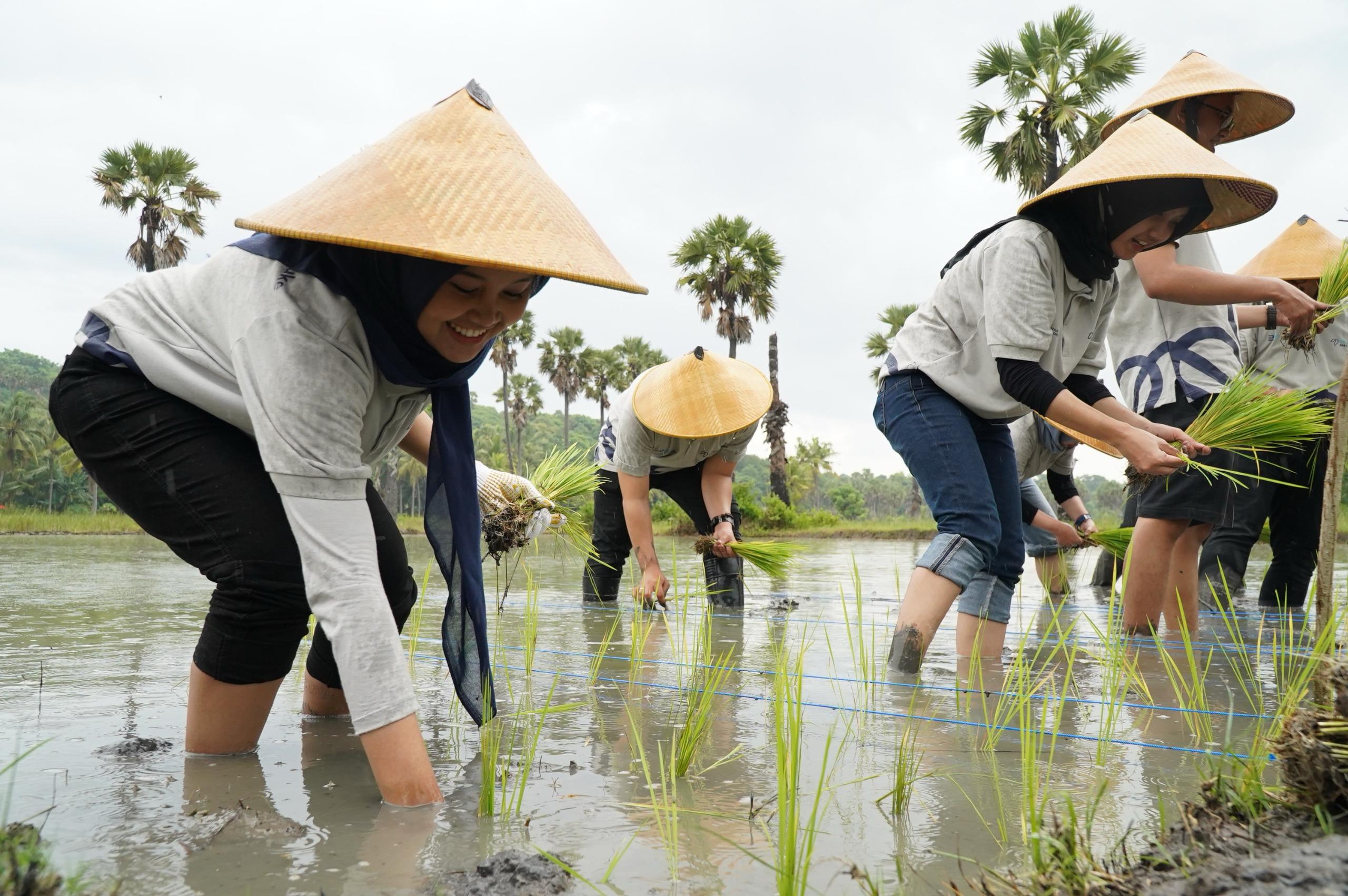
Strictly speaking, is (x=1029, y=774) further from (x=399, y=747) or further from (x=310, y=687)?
(x=310, y=687)

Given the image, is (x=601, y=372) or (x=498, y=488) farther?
(x=601, y=372)

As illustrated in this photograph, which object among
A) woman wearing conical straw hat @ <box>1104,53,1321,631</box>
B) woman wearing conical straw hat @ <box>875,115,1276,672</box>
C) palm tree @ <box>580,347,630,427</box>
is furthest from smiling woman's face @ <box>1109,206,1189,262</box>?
palm tree @ <box>580,347,630,427</box>

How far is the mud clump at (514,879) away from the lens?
4.23ft

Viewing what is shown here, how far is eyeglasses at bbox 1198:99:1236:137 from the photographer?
3400 millimetres

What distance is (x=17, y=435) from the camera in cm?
5206

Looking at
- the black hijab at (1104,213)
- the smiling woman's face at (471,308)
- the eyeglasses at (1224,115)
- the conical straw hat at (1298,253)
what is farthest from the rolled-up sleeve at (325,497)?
the conical straw hat at (1298,253)

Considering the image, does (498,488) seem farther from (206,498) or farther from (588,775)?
(588,775)

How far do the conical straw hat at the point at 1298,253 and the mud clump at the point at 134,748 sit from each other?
4.38 meters

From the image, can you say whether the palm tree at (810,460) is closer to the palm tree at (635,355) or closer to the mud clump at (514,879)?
the palm tree at (635,355)

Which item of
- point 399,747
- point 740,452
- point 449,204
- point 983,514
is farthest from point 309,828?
point 740,452

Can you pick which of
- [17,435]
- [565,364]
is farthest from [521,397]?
[17,435]

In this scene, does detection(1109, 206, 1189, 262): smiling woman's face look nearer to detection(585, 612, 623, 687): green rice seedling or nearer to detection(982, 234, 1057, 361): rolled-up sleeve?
detection(982, 234, 1057, 361): rolled-up sleeve

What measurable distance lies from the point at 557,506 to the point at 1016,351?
5.58ft

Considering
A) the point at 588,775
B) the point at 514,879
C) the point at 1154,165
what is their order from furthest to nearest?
the point at 1154,165 → the point at 588,775 → the point at 514,879
